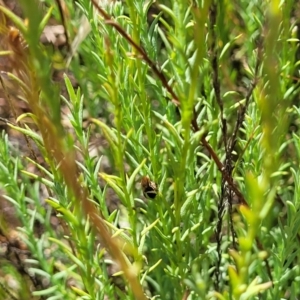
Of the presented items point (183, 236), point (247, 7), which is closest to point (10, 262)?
point (183, 236)

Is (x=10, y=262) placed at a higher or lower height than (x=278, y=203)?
lower

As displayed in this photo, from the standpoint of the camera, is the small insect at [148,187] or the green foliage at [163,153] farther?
the small insect at [148,187]

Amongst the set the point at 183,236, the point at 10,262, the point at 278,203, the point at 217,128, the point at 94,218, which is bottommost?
the point at 10,262

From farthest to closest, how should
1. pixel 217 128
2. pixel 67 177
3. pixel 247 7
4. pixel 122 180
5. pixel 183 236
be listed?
pixel 247 7, pixel 217 128, pixel 183 236, pixel 122 180, pixel 67 177

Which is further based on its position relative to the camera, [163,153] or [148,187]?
[163,153]

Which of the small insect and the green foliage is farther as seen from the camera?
the small insect

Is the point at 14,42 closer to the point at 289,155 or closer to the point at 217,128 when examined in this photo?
the point at 217,128

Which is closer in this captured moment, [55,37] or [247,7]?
[247,7]

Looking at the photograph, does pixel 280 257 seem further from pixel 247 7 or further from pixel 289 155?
pixel 247 7

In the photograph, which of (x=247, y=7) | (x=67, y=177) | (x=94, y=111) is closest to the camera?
Answer: (x=67, y=177)
